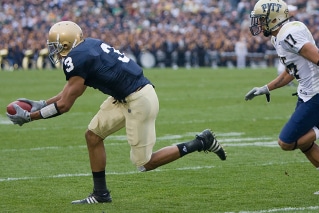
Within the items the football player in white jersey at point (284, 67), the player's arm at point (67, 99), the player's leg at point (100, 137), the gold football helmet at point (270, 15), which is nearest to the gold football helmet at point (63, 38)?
the player's arm at point (67, 99)

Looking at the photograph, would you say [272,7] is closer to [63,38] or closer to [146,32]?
[63,38]

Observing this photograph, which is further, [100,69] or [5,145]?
[5,145]

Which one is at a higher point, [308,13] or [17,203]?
[17,203]

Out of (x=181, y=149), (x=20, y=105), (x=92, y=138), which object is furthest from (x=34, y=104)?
(x=181, y=149)

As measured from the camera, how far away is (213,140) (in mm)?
5961

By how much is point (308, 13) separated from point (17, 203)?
2849 centimetres

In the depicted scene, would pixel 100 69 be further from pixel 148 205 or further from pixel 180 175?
pixel 180 175

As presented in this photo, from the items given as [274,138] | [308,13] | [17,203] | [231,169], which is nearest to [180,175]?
[231,169]

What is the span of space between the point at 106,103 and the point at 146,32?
2411 cm

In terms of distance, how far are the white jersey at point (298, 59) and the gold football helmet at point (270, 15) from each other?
0.11 m

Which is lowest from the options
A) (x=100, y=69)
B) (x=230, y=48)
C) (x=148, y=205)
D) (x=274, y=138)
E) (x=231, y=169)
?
(x=230, y=48)

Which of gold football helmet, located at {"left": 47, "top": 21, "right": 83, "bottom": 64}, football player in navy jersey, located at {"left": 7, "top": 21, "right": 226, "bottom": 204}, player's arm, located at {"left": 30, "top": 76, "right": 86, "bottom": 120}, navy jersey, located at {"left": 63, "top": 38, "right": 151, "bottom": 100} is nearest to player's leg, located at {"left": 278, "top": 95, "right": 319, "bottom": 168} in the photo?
football player in navy jersey, located at {"left": 7, "top": 21, "right": 226, "bottom": 204}

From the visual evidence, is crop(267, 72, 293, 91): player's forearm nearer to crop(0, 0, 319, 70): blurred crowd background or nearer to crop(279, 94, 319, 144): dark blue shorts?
crop(279, 94, 319, 144): dark blue shorts

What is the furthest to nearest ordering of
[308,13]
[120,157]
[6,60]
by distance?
1. [308,13]
2. [6,60]
3. [120,157]
